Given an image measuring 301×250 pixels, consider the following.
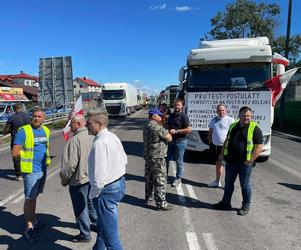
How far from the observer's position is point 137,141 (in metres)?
16.4

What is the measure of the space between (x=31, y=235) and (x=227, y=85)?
24.2 ft

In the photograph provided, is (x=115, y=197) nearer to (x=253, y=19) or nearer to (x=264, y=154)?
(x=264, y=154)

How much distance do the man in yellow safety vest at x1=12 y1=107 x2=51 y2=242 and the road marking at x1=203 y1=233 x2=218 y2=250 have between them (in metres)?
2.23

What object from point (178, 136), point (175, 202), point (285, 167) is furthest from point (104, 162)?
point (285, 167)

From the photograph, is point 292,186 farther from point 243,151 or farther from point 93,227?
point 93,227

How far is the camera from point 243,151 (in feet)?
19.6

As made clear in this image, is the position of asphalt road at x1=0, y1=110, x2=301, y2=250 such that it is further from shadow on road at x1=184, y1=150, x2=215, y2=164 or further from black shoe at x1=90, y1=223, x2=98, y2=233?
shadow on road at x1=184, y1=150, x2=215, y2=164

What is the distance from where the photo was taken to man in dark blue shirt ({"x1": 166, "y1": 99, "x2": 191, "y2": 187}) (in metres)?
7.88

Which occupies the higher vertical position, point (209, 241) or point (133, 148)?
point (209, 241)

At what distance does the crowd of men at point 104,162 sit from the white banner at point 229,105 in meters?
2.31

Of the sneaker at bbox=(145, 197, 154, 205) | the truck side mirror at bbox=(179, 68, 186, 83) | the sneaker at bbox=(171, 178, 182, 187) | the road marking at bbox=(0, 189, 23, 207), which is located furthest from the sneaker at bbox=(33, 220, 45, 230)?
the truck side mirror at bbox=(179, 68, 186, 83)

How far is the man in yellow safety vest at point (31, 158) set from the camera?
4.94 metres

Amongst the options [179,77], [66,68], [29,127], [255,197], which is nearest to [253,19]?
[66,68]

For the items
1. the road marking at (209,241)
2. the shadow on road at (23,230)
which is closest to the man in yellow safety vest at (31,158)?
the shadow on road at (23,230)
